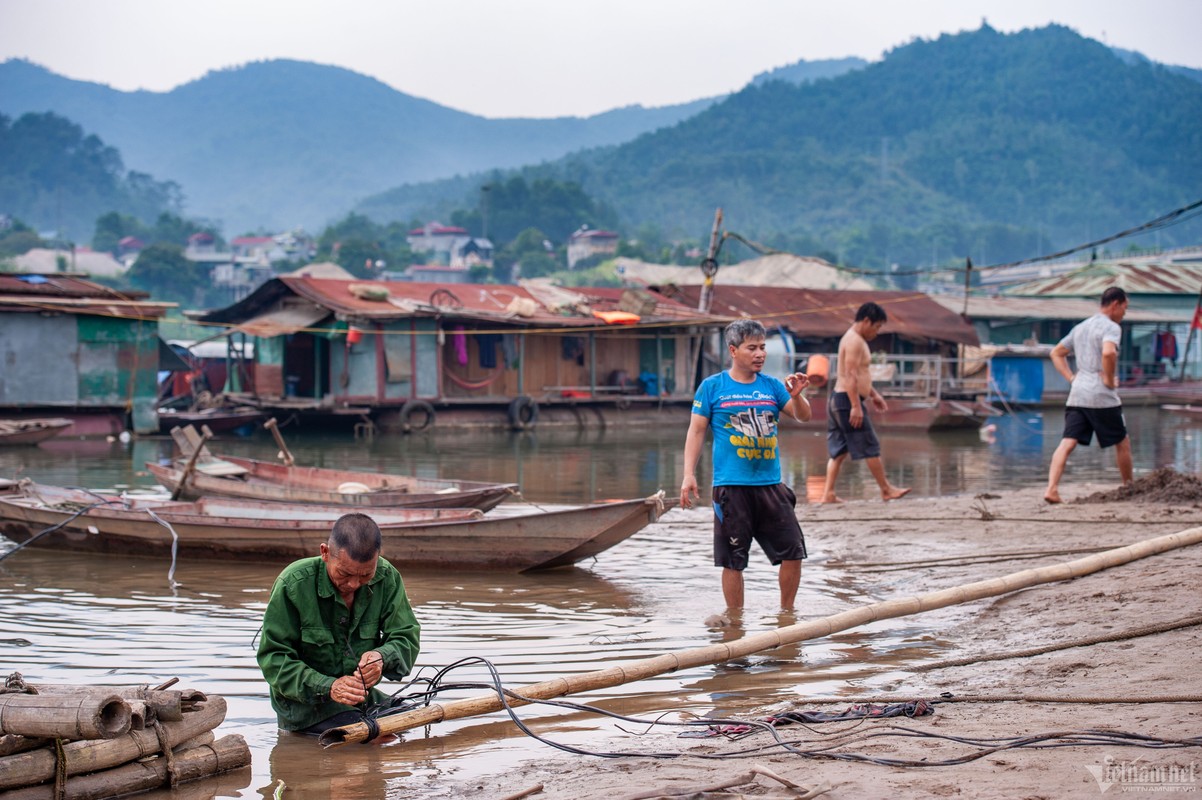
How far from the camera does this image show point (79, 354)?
23656 mm

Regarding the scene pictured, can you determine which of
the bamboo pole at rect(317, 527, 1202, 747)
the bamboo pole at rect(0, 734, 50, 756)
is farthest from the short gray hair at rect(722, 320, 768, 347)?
A: the bamboo pole at rect(0, 734, 50, 756)

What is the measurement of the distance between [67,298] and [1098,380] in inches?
801

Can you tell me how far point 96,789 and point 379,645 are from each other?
3.66ft

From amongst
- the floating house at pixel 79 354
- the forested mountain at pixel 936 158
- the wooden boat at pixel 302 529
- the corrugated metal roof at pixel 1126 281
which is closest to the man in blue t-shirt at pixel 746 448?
the wooden boat at pixel 302 529

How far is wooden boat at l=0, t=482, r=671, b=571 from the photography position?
27.9 feet

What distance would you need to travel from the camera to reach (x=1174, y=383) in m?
37.3

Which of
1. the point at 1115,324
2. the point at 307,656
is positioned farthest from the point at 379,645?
the point at 1115,324

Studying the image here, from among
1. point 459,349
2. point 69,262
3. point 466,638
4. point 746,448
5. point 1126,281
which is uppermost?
point 69,262

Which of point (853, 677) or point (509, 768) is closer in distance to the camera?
point (509, 768)

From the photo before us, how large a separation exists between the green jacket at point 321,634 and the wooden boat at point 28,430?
1831 centimetres

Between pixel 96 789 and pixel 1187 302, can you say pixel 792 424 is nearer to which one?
pixel 1187 302

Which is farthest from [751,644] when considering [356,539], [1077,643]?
[356,539]

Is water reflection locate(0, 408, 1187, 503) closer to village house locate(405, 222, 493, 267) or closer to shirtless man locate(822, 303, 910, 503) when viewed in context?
shirtless man locate(822, 303, 910, 503)

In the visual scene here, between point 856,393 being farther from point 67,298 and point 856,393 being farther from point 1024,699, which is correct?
point 67,298
